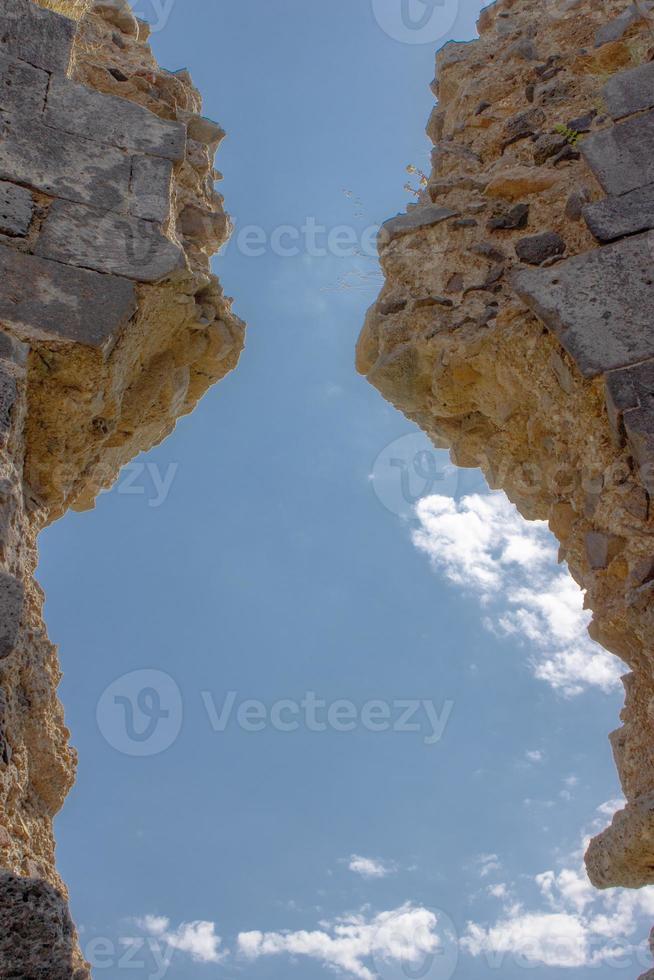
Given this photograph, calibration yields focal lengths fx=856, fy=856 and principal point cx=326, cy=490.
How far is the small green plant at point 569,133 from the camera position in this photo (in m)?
3.64

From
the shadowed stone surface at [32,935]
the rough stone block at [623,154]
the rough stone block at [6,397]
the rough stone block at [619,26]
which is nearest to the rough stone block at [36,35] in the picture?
the rough stone block at [6,397]

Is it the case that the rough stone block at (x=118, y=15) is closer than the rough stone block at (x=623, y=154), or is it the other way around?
the rough stone block at (x=623, y=154)

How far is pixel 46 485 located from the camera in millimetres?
3004

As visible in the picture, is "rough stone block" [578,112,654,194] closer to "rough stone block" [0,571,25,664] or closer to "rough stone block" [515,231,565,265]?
"rough stone block" [515,231,565,265]

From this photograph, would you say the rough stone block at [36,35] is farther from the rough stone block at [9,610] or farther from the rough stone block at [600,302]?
the rough stone block at [9,610]

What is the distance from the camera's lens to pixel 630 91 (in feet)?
12.0

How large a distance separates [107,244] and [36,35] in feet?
4.04

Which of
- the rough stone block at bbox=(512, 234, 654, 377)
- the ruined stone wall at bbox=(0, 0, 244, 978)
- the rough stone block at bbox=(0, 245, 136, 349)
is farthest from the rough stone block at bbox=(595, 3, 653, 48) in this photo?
the rough stone block at bbox=(0, 245, 136, 349)

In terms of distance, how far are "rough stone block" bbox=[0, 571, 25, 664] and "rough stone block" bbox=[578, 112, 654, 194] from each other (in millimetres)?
2603

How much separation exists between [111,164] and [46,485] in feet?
4.35

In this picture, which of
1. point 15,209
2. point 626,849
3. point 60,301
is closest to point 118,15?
point 15,209

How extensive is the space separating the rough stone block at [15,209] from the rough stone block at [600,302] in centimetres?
179

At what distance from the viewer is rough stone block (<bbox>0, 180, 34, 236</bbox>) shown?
2.98 meters

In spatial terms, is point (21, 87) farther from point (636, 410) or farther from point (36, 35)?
point (636, 410)
